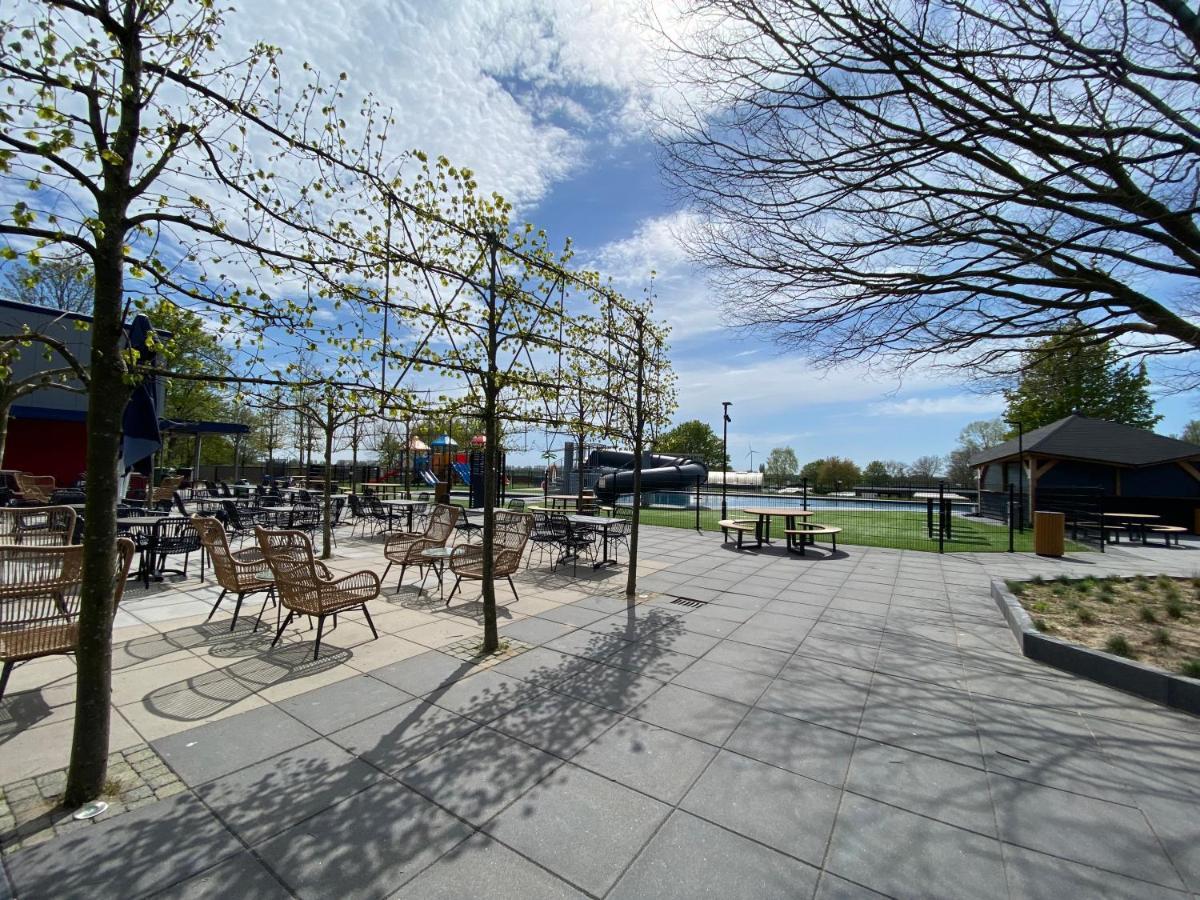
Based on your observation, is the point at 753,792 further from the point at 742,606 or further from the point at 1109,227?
the point at 1109,227

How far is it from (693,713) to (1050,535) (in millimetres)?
13464

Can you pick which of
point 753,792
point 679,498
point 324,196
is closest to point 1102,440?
point 679,498

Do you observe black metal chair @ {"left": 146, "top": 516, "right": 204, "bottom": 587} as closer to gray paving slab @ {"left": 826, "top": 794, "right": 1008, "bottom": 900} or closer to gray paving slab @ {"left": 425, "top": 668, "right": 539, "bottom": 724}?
gray paving slab @ {"left": 425, "top": 668, "right": 539, "bottom": 724}

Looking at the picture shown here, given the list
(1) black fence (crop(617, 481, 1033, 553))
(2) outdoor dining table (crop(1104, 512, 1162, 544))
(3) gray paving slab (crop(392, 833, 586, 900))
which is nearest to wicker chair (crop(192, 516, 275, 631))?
(3) gray paving slab (crop(392, 833, 586, 900))

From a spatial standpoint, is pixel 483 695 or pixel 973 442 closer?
pixel 483 695

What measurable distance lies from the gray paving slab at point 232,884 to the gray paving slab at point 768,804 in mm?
1927

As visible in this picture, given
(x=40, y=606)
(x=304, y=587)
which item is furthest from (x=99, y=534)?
(x=304, y=587)

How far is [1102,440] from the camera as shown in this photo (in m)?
22.3

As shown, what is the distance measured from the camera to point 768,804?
283 centimetres

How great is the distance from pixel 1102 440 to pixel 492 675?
28.9 m

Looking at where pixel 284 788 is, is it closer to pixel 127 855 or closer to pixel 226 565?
pixel 127 855

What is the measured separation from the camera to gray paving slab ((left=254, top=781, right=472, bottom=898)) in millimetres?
2195

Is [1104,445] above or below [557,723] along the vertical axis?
above

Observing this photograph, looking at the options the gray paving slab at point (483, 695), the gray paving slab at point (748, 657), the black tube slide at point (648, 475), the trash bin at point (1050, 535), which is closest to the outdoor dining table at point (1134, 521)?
the trash bin at point (1050, 535)
